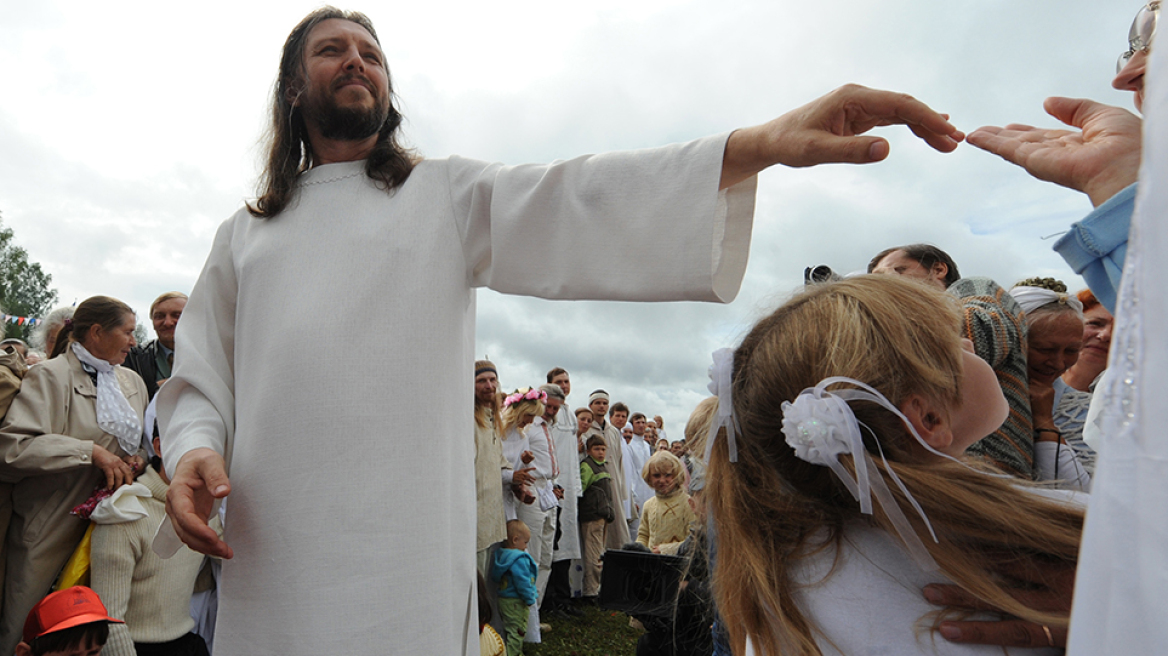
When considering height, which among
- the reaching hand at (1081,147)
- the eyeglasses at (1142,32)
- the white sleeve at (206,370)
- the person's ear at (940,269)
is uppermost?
the person's ear at (940,269)

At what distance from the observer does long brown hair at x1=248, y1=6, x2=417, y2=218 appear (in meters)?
1.86

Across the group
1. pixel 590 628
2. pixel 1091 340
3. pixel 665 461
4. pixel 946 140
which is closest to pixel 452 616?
pixel 946 140

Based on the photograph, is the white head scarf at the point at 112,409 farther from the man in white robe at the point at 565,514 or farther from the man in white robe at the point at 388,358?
the man in white robe at the point at 565,514

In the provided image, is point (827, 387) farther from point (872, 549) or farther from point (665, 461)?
point (665, 461)

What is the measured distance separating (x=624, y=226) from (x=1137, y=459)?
100 cm

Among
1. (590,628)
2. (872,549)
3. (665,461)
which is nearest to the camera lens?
(872,549)

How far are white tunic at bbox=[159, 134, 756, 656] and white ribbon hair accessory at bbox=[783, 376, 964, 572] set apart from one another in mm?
278

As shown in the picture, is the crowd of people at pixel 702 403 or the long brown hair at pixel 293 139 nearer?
the crowd of people at pixel 702 403

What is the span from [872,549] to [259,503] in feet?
4.08

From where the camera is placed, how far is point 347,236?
1678mm

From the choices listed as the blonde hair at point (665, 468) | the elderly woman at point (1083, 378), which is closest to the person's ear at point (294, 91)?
the elderly woman at point (1083, 378)

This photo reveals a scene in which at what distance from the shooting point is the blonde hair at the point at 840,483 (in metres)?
1.17

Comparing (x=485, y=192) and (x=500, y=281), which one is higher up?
(x=485, y=192)

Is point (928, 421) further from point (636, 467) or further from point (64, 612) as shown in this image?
point (636, 467)
